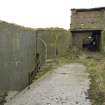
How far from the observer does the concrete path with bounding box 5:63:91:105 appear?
236 inches

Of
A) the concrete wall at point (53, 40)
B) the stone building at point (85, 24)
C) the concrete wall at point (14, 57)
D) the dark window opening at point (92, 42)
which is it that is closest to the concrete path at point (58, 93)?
the concrete wall at point (14, 57)

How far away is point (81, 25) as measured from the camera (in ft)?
63.8

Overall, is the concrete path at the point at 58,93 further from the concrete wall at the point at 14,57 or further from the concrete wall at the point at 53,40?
the concrete wall at the point at 53,40

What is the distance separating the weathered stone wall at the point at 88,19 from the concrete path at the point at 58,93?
1042 centimetres

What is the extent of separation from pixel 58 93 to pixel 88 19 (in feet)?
44.1

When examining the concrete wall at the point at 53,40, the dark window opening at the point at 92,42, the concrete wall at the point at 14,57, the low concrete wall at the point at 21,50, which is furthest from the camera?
the dark window opening at the point at 92,42

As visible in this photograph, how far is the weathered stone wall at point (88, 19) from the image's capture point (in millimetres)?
19141

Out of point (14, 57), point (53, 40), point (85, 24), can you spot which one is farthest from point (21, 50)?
point (85, 24)

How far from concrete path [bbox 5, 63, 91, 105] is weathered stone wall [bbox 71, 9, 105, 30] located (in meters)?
10.4

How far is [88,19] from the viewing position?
19562mm

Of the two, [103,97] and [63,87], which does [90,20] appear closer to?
[63,87]

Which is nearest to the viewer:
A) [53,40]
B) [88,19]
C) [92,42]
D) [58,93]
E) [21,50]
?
[58,93]

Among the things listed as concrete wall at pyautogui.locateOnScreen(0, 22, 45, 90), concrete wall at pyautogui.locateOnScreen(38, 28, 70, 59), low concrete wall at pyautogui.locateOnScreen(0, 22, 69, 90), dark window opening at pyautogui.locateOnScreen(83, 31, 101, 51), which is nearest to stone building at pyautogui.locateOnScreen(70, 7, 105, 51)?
dark window opening at pyautogui.locateOnScreen(83, 31, 101, 51)

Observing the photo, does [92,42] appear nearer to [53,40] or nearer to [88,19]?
[88,19]
